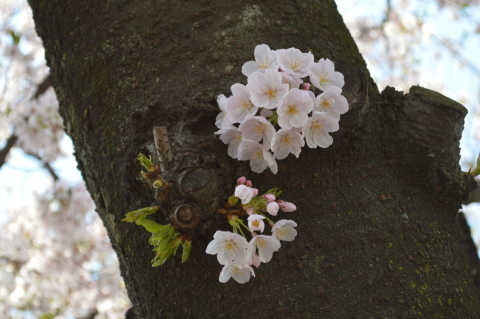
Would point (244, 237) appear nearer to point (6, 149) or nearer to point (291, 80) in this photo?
point (291, 80)

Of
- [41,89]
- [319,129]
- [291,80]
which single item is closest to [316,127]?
[319,129]

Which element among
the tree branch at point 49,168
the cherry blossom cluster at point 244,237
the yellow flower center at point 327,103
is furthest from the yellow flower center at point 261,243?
the tree branch at point 49,168

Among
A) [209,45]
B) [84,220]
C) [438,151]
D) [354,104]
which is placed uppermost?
[209,45]

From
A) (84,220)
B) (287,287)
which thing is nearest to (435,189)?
(287,287)

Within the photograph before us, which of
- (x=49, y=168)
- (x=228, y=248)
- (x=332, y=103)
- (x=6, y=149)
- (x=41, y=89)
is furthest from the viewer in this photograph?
(x=49, y=168)

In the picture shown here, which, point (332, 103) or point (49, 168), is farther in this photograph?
point (49, 168)

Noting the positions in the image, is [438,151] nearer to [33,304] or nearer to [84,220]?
[84,220]
